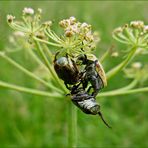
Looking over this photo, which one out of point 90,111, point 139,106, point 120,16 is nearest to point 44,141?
point 139,106

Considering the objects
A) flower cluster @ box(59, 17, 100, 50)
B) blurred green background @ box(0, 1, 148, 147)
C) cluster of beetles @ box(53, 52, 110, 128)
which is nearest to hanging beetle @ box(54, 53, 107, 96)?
cluster of beetles @ box(53, 52, 110, 128)

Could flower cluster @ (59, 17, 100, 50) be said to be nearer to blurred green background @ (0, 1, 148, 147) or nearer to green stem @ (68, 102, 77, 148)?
green stem @ (68, 102, 77, 148)

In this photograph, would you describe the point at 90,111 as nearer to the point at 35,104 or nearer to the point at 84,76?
the point at 84,76

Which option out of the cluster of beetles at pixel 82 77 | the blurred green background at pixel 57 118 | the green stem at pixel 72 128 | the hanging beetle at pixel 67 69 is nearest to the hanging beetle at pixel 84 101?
the cluster of beetles at pixel 82 77

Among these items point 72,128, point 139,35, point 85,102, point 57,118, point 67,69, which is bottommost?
point 57,118

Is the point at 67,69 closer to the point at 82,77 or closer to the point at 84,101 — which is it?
the point at 82,77

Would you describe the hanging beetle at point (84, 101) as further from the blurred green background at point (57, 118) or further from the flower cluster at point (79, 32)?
the blurred green background at point (57, 118)

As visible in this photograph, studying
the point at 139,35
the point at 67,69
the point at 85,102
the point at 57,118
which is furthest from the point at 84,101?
the point at 57,118
